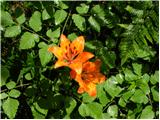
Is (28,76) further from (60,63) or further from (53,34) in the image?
(60,63)

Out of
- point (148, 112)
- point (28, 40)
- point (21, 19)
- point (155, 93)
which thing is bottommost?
point (148, 112)

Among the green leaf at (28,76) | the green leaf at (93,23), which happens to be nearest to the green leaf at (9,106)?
the green leaf at (28,76)

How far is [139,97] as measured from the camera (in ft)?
7.39

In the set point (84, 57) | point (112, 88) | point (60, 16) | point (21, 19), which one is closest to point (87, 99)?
point (112, 88)

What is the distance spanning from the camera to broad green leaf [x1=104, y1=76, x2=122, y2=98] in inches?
90.0

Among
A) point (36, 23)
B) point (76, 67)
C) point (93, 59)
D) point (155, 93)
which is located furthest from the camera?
point (93, 59)

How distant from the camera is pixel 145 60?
2.57 metres

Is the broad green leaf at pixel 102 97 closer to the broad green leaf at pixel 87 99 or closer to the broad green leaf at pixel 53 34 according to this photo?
the broad green leaf at pixel 87 99

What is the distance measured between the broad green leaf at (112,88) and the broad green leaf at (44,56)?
424 millimetres

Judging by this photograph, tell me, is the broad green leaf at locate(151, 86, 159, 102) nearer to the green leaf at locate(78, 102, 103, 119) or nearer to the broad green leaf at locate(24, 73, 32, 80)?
the green leaf at locate(78, 102, 103, 119)

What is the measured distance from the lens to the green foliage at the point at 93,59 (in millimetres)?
2176

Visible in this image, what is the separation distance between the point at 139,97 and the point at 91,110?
12.4 inches

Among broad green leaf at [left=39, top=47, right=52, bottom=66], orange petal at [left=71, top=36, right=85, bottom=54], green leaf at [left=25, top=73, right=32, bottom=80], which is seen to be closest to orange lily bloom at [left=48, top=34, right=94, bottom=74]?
orange petal at [left=71, top=36, right=85, bottom=54]

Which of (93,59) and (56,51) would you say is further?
(93,59)
